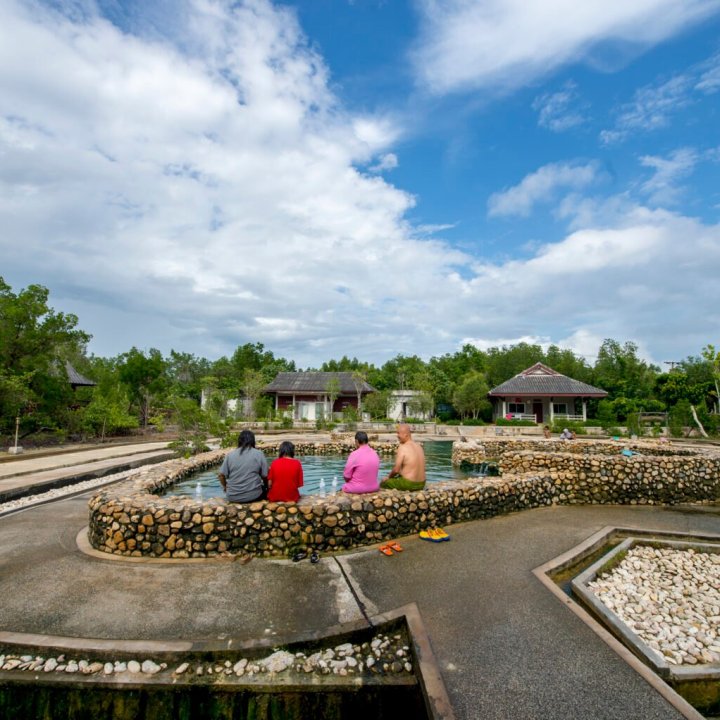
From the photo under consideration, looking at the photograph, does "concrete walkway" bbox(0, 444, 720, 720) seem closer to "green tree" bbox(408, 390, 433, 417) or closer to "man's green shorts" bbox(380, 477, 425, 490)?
"man's green shorts" bbox(380, 477, 425, 490)

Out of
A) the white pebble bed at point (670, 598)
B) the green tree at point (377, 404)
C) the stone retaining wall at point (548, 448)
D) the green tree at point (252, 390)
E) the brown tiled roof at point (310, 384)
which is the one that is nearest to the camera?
the white pebble bed at point (670, 598)

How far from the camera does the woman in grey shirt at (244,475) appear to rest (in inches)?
223

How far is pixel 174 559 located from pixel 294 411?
32.0 meters

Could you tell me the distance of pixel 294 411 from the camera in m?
36.9

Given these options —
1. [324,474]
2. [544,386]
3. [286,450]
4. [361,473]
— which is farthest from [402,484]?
[544,386]

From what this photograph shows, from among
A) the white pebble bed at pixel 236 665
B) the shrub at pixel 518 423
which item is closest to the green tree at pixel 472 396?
the shrub at pixel 518 423

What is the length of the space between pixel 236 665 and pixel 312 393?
33.8 metres

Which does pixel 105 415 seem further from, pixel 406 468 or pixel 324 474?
pixel 406 468

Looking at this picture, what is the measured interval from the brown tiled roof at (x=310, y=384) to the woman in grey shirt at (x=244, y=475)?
98.8ft

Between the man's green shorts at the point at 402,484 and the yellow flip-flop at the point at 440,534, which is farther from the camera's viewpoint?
the man's green shorts at the point at 402,484

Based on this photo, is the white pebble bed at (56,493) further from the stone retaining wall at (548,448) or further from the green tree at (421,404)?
the green tree at (421,404)

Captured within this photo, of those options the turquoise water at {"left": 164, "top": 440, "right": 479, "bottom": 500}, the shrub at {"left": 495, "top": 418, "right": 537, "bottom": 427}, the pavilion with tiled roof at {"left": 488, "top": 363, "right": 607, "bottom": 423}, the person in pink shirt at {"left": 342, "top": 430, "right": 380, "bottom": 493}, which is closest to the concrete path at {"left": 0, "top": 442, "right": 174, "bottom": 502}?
the turquoise water at {"left": 164, "top": 440, "right": 479, "bottom": 500}

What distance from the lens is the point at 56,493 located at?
8.66 m

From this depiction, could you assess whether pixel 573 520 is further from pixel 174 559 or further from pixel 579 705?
pixel 174 559
